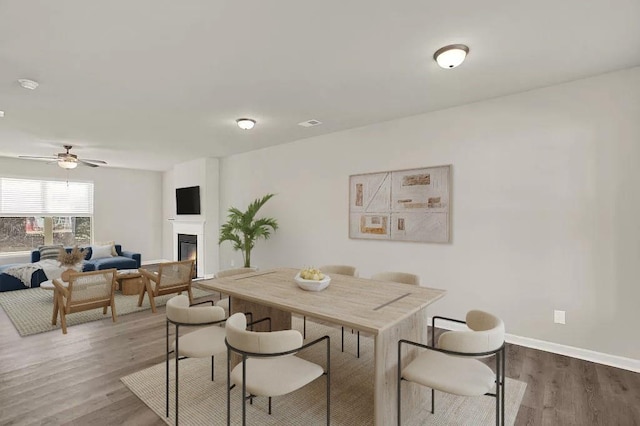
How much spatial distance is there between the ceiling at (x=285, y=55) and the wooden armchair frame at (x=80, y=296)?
77.9 inches

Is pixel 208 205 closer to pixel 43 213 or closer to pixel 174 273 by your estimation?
pixel 174 273

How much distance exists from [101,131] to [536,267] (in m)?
5.95

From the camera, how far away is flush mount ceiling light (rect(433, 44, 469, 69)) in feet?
7.81

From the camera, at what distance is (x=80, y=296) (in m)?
3.80

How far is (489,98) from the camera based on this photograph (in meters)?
3.50

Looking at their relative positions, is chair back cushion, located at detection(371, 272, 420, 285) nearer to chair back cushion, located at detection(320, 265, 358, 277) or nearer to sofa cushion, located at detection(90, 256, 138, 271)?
chair back cushion, located at detection(320, 265, 358, 277)

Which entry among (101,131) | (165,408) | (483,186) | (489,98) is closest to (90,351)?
(165,408)

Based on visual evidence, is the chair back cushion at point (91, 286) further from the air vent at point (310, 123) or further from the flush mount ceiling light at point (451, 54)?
the flush mount ceiling light at point (451, 54)

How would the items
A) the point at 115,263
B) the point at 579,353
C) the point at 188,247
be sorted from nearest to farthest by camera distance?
the point at 579,353
the point at 115,263
the point at 188,247

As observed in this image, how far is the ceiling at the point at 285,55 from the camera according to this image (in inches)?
78.2

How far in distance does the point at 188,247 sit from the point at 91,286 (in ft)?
12.2

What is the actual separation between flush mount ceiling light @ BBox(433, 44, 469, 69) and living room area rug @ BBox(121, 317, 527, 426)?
2.37 meters

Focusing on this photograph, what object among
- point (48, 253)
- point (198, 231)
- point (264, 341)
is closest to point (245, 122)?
point (264, 341)

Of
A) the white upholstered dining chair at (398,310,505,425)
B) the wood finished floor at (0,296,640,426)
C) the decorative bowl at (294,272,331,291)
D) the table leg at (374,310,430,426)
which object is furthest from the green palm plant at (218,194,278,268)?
the white upholstered dining chair at (398,310,505,425)
